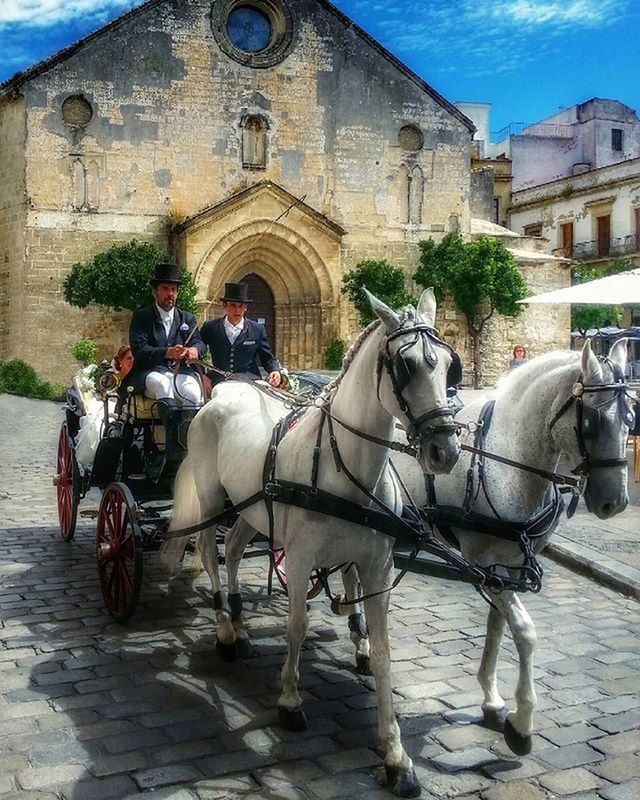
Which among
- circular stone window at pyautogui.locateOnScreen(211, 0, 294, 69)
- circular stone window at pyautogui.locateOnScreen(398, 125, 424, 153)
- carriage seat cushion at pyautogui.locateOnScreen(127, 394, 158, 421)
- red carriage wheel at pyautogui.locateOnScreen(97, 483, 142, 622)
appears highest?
circular stone window at pyautogui.locateOnScreen(211, 0, 294, 69)

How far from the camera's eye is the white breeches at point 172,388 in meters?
6.55

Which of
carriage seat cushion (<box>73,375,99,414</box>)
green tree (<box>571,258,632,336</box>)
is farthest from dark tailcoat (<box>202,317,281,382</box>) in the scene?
green tree (<box>571,258,632,336</box>)

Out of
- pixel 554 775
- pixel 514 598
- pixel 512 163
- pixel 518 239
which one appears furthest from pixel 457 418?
pixel 512 163

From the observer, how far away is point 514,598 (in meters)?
4.12

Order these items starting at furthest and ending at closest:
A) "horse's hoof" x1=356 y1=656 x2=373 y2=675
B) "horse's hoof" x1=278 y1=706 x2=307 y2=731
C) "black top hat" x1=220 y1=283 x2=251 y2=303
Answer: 1. "black top hat" x1=220 y1=283 x2=251 y2=303
2. "horse's hoof" x1=356 y1=656 x2=373 y2=675
3. "horse's hoof" x1=278 y1=706 x2=307 y2=731

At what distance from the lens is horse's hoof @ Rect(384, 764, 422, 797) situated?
3.62m

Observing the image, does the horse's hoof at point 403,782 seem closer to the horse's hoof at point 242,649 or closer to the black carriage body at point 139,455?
the horse's hoof at point 242,649

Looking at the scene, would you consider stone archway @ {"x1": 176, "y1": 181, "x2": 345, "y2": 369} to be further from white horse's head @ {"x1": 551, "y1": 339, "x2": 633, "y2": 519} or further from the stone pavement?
white horse's head @ {"x1": 551, "y1": 339, "x2": 633, "y2": 519}

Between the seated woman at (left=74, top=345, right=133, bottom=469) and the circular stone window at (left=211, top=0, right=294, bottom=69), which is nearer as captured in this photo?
the seated woman at (left=74, top=345, right=133, bottom=469)

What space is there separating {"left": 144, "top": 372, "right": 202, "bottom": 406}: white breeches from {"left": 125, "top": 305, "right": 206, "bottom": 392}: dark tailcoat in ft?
0.23

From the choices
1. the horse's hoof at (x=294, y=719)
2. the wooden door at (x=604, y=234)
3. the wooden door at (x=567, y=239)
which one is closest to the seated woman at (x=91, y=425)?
the horse's hoof at (x=294, y=719)

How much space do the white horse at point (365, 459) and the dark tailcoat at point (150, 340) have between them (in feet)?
6.00

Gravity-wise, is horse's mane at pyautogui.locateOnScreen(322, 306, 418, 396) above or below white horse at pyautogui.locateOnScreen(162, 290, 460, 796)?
above

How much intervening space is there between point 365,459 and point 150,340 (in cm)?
317
